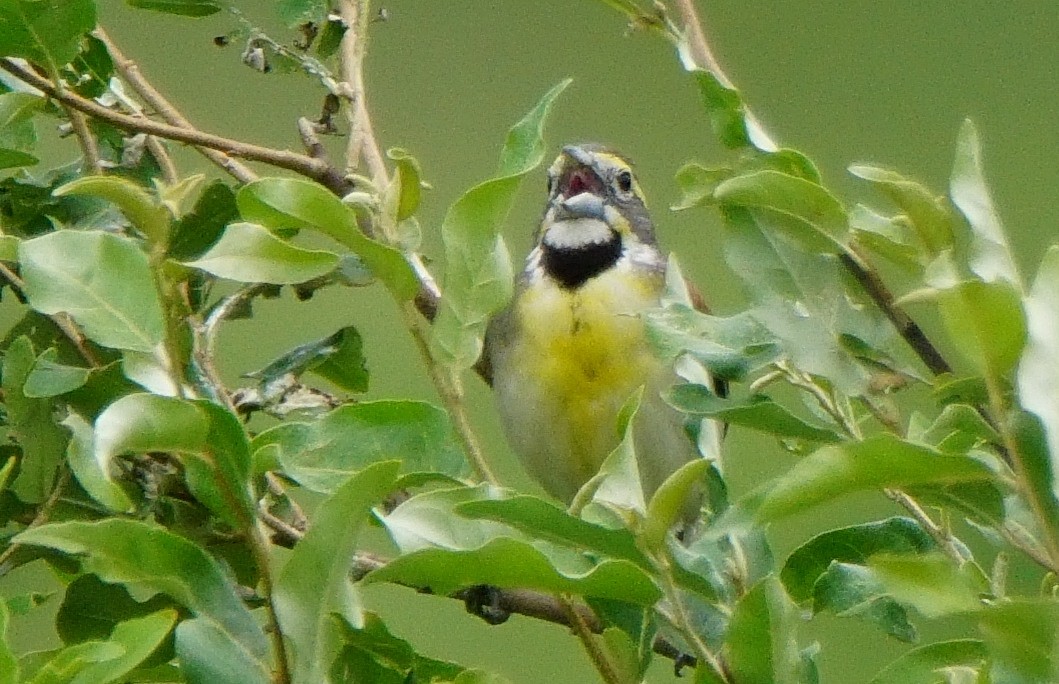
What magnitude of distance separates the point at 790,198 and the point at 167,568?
428mm

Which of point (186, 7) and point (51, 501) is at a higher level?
point (186, 7)

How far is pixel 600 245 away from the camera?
8.23 ft

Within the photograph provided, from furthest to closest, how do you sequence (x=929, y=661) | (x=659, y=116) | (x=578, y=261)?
(x=659, y=116)
(x=578, y=261)
(x=929, y=661)

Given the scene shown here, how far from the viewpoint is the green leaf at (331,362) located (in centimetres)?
156

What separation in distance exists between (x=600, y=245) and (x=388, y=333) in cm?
311

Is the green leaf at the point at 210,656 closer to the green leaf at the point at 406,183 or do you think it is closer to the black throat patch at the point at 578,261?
the green leaf at the point at 406,183

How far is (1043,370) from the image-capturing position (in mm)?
975

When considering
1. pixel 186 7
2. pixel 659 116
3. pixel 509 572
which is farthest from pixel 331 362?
pixel 659 116

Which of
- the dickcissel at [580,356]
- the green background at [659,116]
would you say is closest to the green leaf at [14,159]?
the dickcissel at [580,356]

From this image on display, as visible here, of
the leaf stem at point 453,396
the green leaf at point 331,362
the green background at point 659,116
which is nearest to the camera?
the leaf stem at point 453,396

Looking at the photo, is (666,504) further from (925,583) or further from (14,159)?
(14,159)

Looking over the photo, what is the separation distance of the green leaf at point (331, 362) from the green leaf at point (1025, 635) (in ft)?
2.56

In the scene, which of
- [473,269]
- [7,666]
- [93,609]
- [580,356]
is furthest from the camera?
[580,356]

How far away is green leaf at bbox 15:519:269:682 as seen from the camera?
1.04 m
